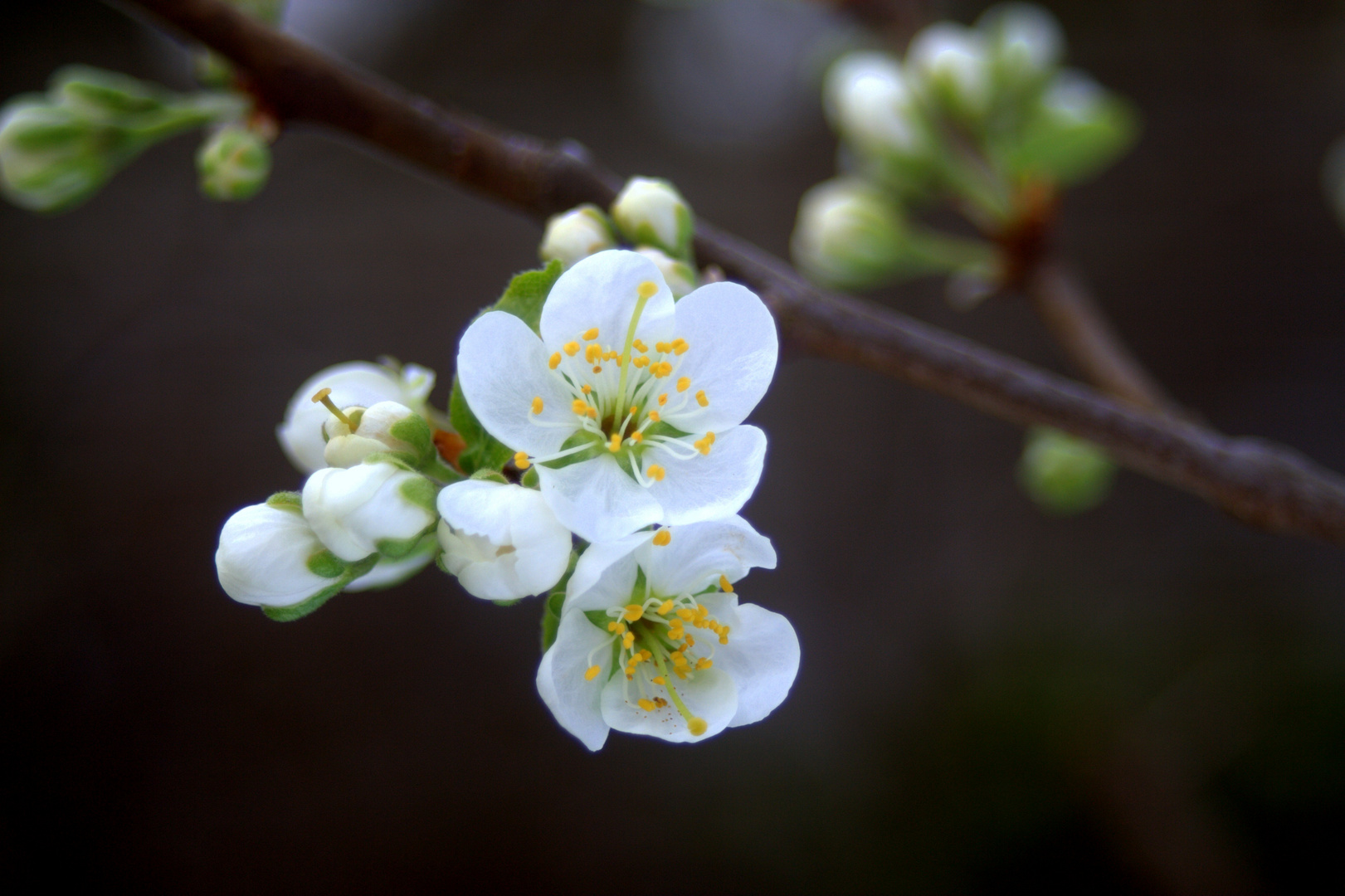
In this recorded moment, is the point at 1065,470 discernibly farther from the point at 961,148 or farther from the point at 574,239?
the point at 574,239

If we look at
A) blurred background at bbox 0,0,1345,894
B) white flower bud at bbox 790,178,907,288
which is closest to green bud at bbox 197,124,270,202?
white flower bud at bbox 790,178,907,288

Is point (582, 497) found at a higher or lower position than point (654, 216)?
lower

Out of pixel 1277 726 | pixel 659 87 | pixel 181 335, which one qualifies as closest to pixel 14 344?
pixel 181 335

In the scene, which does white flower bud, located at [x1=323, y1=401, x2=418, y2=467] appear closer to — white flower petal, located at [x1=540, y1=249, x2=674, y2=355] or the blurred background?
white flower petal, located at [x1=540, y1=249, x2=674, y2=355]

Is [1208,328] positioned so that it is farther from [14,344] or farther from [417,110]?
[14,344]

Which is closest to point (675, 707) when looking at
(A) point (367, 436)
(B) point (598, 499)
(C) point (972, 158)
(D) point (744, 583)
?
(B) point (598, 499)

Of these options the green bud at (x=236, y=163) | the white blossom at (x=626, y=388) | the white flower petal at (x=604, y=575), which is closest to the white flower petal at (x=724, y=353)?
the white blossom at (x=626, y=388)

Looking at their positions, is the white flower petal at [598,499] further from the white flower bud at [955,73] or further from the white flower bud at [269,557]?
the white flower bud at [955,73]
